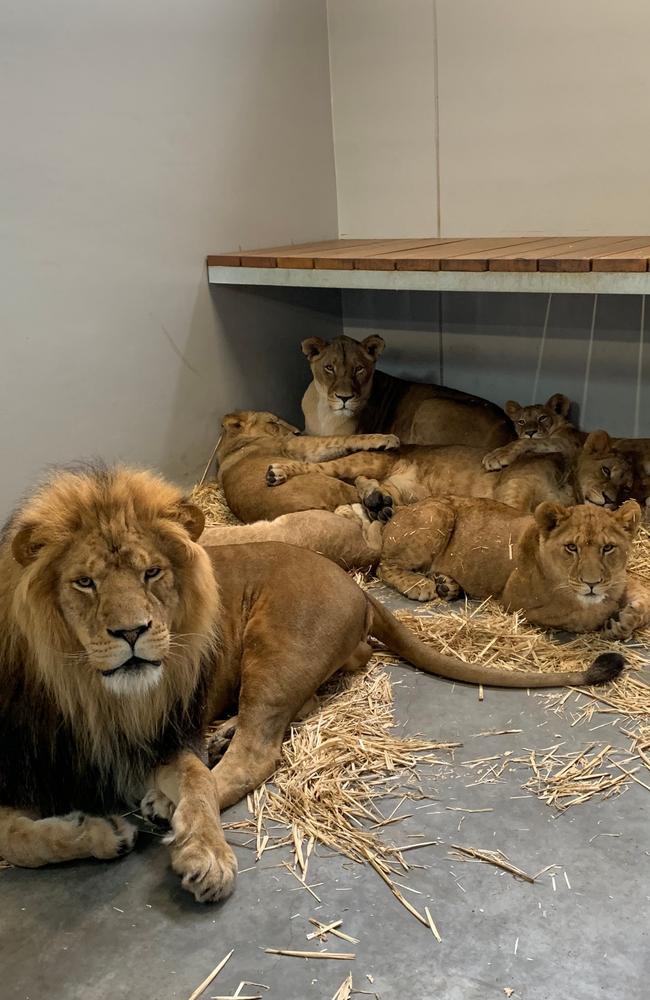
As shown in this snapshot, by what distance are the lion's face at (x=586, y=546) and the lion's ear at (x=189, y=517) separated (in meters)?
1.33

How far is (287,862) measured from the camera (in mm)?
2293

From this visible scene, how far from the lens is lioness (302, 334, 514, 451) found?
4816mm

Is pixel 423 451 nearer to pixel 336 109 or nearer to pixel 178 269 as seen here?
pixel 178 269

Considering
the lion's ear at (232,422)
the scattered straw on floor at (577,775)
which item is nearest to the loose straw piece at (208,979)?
the scattered straw on floor at (577,775)

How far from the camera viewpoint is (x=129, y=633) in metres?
2.10

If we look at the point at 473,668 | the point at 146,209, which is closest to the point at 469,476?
the point at 473,668

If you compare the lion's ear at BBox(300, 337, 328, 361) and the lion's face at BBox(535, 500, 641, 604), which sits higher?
the lion's ear at BBox(300, 337, 328, 361)

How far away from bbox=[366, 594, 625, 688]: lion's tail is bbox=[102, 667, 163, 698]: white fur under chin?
39.8 inches

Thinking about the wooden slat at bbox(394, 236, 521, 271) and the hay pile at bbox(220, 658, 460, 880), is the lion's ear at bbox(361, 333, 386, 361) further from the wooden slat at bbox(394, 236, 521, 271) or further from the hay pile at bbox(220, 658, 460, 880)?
the hay pile at bbox(220, 658, 460, 880)

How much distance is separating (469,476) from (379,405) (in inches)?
35.3

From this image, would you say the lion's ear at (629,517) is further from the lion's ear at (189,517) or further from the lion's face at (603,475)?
the lion's ear at (189,517)

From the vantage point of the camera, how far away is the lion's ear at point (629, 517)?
3.14 meters

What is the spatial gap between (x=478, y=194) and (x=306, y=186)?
97cm

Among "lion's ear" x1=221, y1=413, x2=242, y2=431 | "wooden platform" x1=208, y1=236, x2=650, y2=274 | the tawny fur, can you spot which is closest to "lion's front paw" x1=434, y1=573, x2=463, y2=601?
the tawny fur
